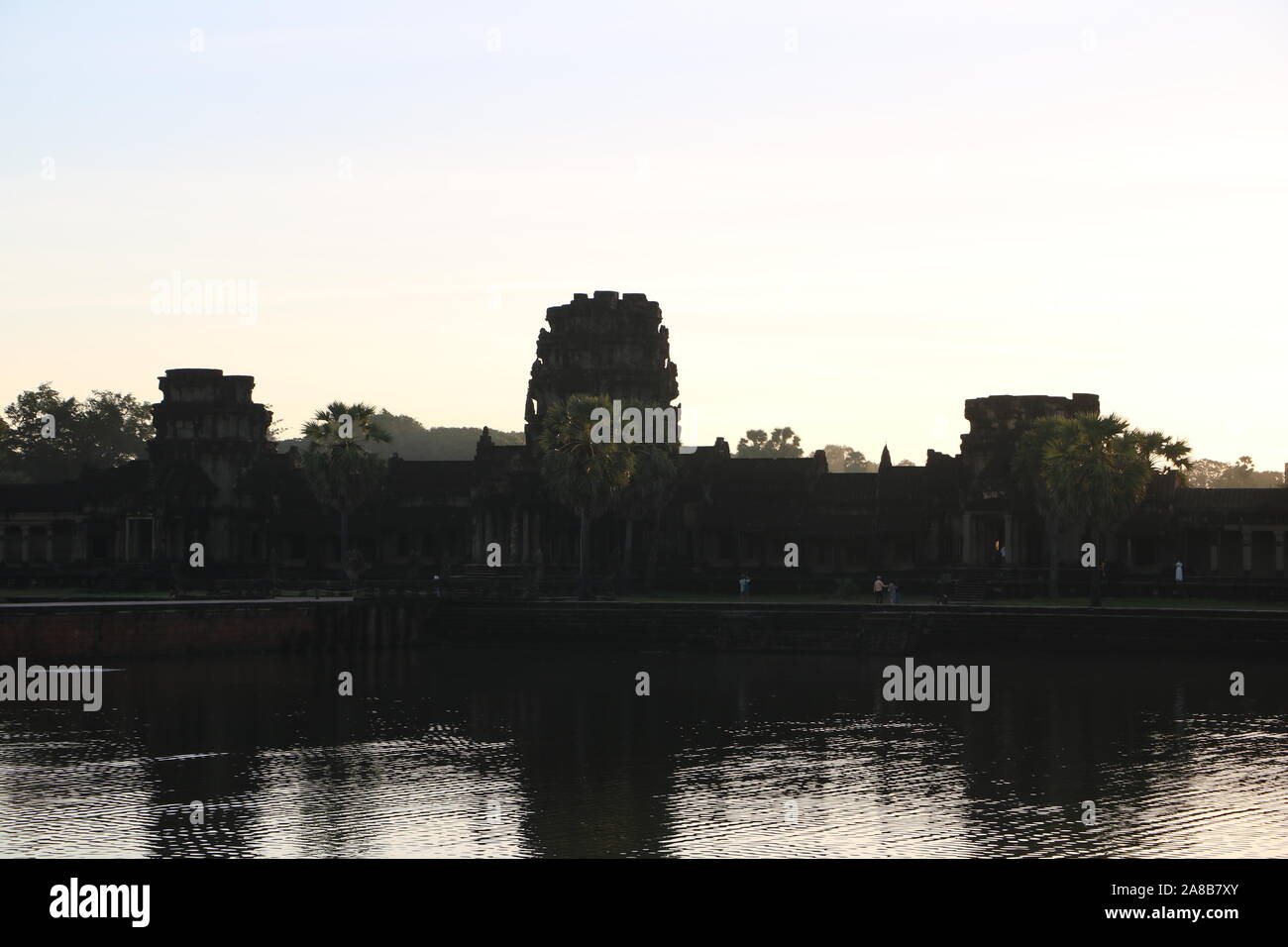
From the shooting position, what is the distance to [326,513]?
313 ft

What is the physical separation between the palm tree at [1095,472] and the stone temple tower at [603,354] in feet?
88.9

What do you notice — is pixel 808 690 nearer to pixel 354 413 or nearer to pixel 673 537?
pixel 673 537

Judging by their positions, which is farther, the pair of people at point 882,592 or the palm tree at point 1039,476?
the palm tree at point 1039,476

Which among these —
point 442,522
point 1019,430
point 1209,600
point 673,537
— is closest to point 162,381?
point 442,522

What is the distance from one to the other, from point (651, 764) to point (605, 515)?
161 ft

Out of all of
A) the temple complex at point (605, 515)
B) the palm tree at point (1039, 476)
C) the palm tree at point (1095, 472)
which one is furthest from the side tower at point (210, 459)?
the palm tree at point (1095, 472)

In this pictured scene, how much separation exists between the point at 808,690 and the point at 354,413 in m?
39.7

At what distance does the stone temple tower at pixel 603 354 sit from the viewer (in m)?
96.1

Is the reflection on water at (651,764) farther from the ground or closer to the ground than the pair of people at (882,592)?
closer to the ground

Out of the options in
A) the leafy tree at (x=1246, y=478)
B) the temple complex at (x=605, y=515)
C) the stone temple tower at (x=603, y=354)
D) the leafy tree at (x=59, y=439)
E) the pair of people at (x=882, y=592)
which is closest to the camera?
the pair of people at (x=882, y=592)

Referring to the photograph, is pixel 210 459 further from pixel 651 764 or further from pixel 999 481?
pixel 651 764

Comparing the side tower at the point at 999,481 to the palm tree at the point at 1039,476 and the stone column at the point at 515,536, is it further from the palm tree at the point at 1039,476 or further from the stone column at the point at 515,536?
the stone column at the point at 515,536

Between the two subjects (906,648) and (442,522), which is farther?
(442,522)

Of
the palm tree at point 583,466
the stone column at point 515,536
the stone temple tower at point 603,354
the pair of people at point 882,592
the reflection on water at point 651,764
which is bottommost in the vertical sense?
the reflection on water at point 651,764
